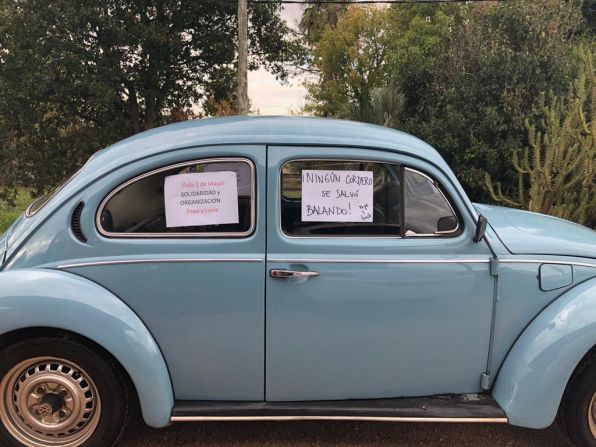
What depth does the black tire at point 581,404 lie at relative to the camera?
8.46 ft

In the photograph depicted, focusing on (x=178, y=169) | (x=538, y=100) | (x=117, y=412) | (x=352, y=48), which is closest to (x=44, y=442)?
(x=117, y=412)

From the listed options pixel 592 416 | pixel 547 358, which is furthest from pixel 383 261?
pixel 592 416

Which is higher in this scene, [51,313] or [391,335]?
[51,313]

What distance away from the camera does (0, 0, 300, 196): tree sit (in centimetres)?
1173

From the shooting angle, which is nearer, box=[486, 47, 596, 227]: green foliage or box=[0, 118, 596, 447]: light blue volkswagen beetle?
box=[0, 118, 596, 447]: light blue volkswagen beetle

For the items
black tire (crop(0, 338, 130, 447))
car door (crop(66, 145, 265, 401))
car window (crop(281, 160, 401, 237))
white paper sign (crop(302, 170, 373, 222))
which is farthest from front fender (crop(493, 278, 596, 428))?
black tire (crop(0, 338, 130, 447))

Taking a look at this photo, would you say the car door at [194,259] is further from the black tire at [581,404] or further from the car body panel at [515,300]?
the black tire at [581,404]

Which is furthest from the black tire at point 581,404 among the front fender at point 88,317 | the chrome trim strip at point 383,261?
the front fender at point 88,317

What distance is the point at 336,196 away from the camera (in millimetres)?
2590

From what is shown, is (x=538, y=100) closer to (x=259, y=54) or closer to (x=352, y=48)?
(x=259, y=54)

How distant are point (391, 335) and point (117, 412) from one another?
1511mm

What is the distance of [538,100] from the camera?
8133mm

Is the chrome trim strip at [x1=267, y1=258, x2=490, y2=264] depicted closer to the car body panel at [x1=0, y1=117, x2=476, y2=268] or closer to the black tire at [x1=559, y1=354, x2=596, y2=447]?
the car body panel at [x1=0, y1=117, x2=476, y2=268]

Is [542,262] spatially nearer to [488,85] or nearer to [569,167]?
[569,167]
